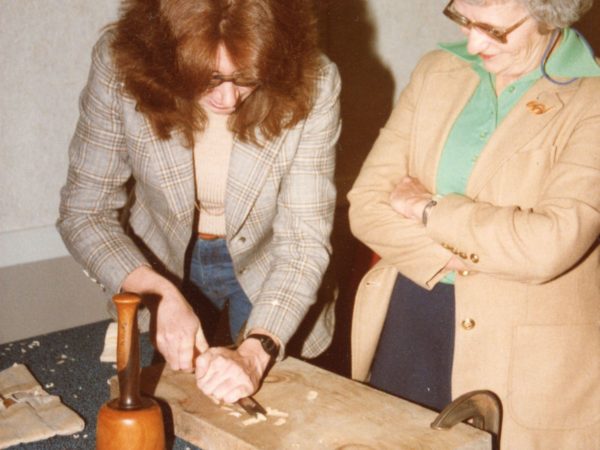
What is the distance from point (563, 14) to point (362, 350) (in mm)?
812

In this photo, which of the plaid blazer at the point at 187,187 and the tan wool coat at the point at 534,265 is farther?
the plaid blazer at the point at 187,187

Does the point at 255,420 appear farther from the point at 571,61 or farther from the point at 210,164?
the point at 571,61

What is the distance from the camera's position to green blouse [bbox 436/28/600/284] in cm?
151

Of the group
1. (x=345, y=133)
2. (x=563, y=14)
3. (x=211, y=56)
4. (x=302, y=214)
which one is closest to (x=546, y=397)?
(x=302, y=214)

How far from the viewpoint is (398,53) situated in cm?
340

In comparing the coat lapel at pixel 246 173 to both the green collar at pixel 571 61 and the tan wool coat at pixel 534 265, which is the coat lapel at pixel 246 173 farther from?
the green collar at pixel 571 61

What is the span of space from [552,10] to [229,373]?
34.9 inches

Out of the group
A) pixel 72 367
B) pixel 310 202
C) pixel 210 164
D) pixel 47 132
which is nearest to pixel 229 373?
pixel 310 202

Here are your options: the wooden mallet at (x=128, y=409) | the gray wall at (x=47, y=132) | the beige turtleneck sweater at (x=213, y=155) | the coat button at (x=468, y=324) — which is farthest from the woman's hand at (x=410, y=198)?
the gray wall at (x=47, y=132)

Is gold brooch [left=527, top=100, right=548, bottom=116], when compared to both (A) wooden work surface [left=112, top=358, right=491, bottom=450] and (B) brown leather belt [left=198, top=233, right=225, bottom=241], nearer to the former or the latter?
(A) wooden work surface [left=112, top=358, right=491, bottom=450]

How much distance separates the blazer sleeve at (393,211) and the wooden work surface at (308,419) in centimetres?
35

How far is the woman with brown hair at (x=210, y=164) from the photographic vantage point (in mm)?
1428

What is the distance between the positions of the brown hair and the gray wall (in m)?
1.16

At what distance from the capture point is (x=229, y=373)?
4.21 ft
